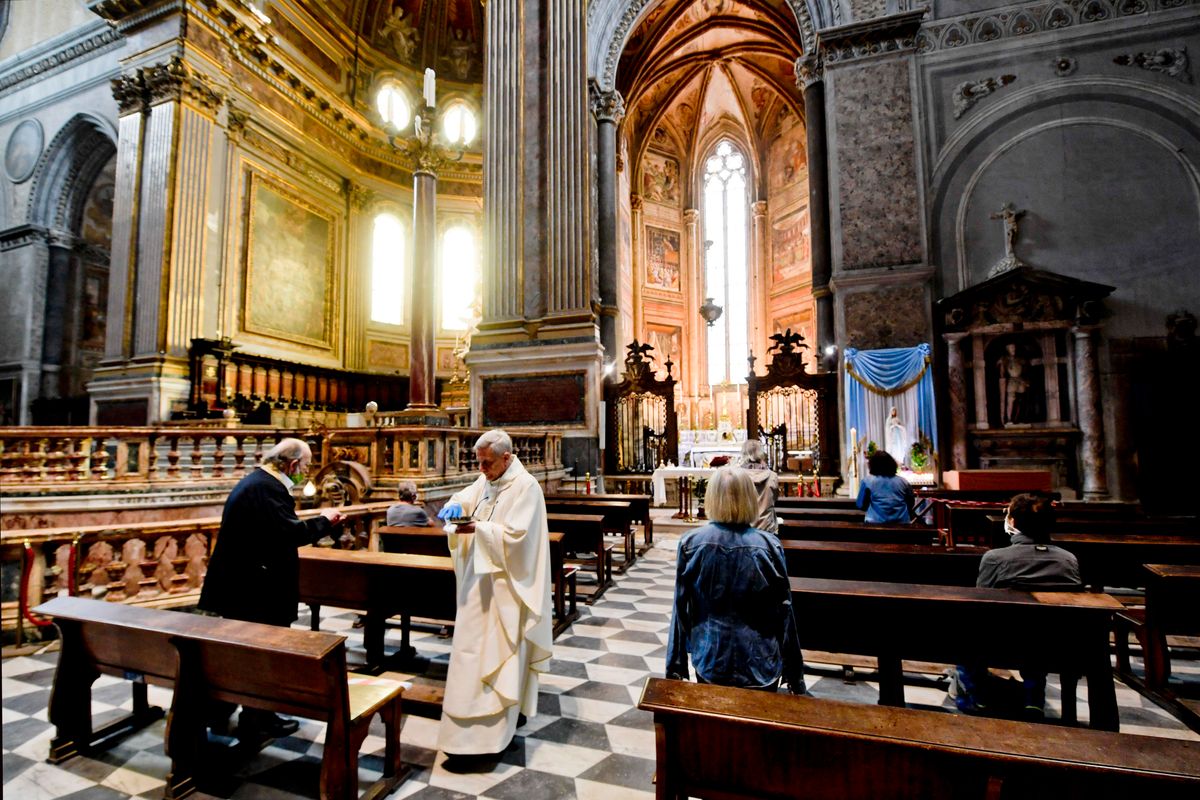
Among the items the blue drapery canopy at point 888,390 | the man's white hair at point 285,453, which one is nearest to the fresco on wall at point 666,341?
the blue drapery canopy at point 888,390

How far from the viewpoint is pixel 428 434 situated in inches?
301

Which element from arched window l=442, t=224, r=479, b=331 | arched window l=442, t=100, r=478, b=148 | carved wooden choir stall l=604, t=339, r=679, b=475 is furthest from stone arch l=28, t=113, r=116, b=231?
carved wooden choir stall l=604, t=339, r=679, b=475

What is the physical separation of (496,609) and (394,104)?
21537 millimetres

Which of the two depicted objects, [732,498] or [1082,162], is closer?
[732,498]

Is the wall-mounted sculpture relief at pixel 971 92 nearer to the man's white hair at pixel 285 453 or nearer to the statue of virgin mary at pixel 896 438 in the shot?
the statue of virgin mary at pixel 896 438

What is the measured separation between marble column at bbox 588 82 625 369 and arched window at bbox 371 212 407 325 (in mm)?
8024

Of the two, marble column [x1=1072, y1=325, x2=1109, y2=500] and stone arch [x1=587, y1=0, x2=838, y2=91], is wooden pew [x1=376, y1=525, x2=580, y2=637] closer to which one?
marble column [x1=1072, y1=325, x2=1109, y2=500]

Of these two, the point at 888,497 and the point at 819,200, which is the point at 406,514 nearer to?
the point at 888,497

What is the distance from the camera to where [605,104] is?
16359mm

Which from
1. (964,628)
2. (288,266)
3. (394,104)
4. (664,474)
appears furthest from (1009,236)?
(394,104)

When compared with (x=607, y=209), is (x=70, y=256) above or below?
below

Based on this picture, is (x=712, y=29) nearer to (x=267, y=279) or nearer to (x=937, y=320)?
(x=937, y=320)

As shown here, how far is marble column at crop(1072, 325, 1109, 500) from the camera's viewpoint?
1088 cm

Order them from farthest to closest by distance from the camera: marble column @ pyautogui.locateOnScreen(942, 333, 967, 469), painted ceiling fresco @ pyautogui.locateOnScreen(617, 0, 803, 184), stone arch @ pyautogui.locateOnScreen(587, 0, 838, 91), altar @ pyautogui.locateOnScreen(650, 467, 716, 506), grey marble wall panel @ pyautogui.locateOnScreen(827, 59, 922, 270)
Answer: painted ceiling fresco @ pyautogui.locateOnScreen(617, 0, 803, 184)
stone arch @ pyautogui.locateOnScreen(587, 0, 838, 91)
grey marble wall panel @ pyautogui.locateOnScreen(827, 59, 922, 270)
marble column @ pyautogui.locateOnScreen(942, 333, 967, 469)
altar @ pyautogui.locateOnScreen(650, 467, 716, 506)
